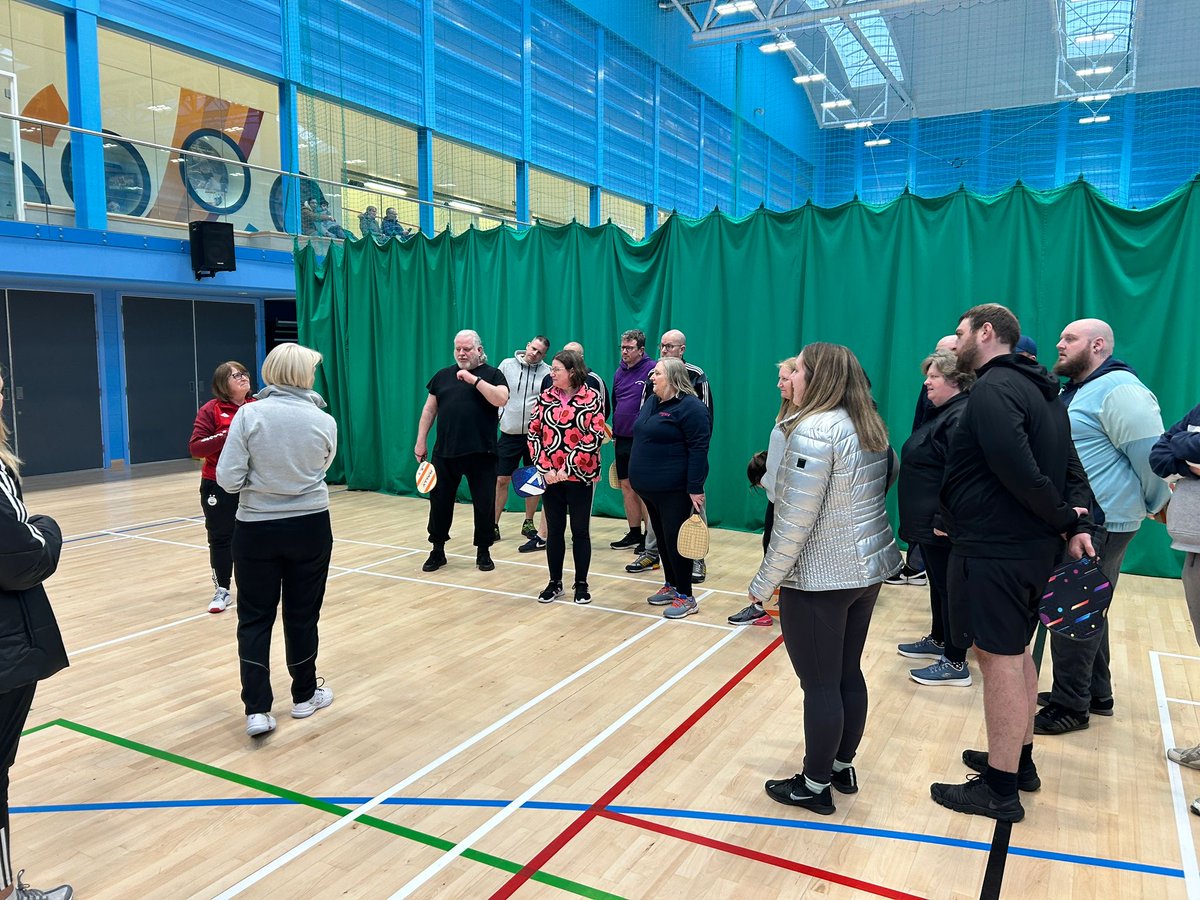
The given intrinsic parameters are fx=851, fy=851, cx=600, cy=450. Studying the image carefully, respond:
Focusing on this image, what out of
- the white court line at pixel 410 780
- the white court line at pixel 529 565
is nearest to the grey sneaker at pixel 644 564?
the white court line at pixel 529 565

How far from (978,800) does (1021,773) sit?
0.28 m

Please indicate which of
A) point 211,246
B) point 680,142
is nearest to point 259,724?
point 211,246

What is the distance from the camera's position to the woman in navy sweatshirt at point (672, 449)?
4.93 metres

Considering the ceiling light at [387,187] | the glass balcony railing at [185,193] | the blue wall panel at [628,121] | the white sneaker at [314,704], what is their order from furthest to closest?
the blue wall panel at [628,121]
the ceiling light at [387,187]
the glass balcony railing at [185,193]
the white sneaker at [314,704]

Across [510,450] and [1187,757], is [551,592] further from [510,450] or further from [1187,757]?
[1187,757]

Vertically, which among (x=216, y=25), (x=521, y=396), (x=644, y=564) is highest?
(x=216, y=25)

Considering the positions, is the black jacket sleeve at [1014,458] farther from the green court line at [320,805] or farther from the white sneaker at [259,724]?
the white sneaker at [259,724]

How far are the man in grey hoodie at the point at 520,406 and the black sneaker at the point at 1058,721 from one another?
13.7 feet

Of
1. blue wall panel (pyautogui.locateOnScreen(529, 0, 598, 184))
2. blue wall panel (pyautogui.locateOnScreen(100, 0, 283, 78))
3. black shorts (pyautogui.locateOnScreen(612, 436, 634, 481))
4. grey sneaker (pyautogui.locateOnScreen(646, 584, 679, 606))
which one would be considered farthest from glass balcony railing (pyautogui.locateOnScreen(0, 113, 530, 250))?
grey sneaker (pyautogui.locateOnScreen(646, 584, 679, 606))

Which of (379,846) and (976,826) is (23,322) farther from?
(976,826)

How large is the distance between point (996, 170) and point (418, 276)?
49.8 ft

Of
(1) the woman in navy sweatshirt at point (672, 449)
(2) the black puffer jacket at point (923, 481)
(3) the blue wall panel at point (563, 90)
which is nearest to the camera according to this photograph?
(2) the black puffer jacket at point (923, 481)

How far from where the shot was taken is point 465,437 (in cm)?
607

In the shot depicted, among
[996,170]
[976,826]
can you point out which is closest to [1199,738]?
[976,826]
